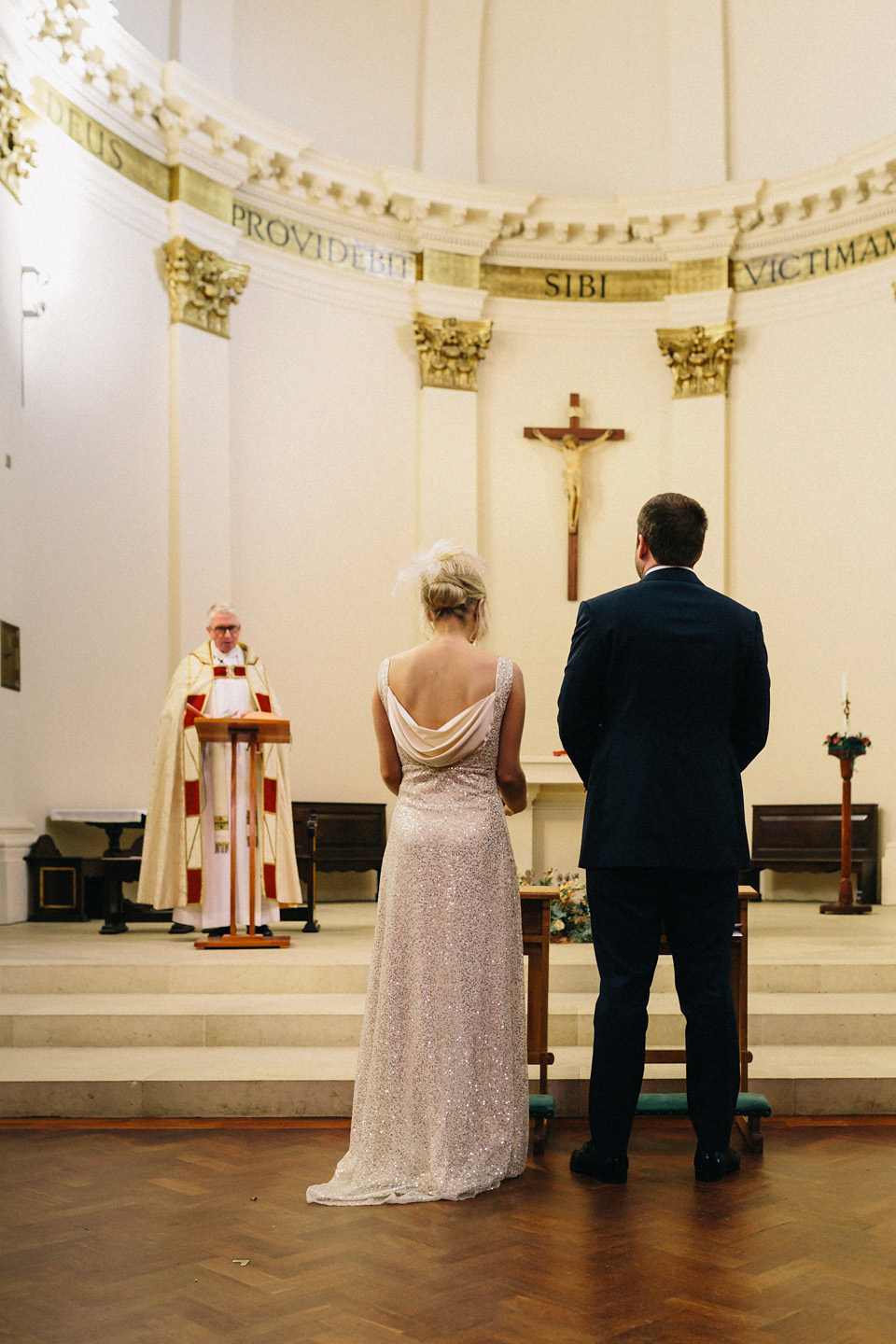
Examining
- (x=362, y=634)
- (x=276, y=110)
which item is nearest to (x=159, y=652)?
(x=362, y=634)

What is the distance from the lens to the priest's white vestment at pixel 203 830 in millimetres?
7355

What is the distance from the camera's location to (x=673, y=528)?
3.76 m

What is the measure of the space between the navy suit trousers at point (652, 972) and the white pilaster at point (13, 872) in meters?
5.25

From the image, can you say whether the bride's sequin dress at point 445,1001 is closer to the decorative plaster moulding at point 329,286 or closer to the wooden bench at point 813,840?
the wooden bench at point 813,840

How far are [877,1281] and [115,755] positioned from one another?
7193 millimetres

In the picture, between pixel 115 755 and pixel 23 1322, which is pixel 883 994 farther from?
pixel 115 755

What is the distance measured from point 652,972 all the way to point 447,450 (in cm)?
826

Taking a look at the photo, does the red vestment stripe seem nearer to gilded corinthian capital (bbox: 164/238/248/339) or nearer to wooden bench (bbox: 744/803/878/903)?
gilded corinthian capital (bbox: 164/238/248/339)

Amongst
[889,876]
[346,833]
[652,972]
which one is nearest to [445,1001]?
[652,972]

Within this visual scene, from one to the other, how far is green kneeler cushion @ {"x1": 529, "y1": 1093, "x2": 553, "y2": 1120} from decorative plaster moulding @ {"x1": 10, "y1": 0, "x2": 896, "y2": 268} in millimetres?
7501

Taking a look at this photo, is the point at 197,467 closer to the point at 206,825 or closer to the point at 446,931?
the point at 206,825

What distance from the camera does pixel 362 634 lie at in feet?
36.6

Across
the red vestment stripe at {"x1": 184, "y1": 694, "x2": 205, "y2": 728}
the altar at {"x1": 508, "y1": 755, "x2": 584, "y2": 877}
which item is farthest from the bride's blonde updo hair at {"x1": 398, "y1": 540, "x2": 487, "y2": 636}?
the altar at {"x1": 508, "y1": 755, "x2": 584, "y2": 877}

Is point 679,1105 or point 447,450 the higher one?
point 447,450
